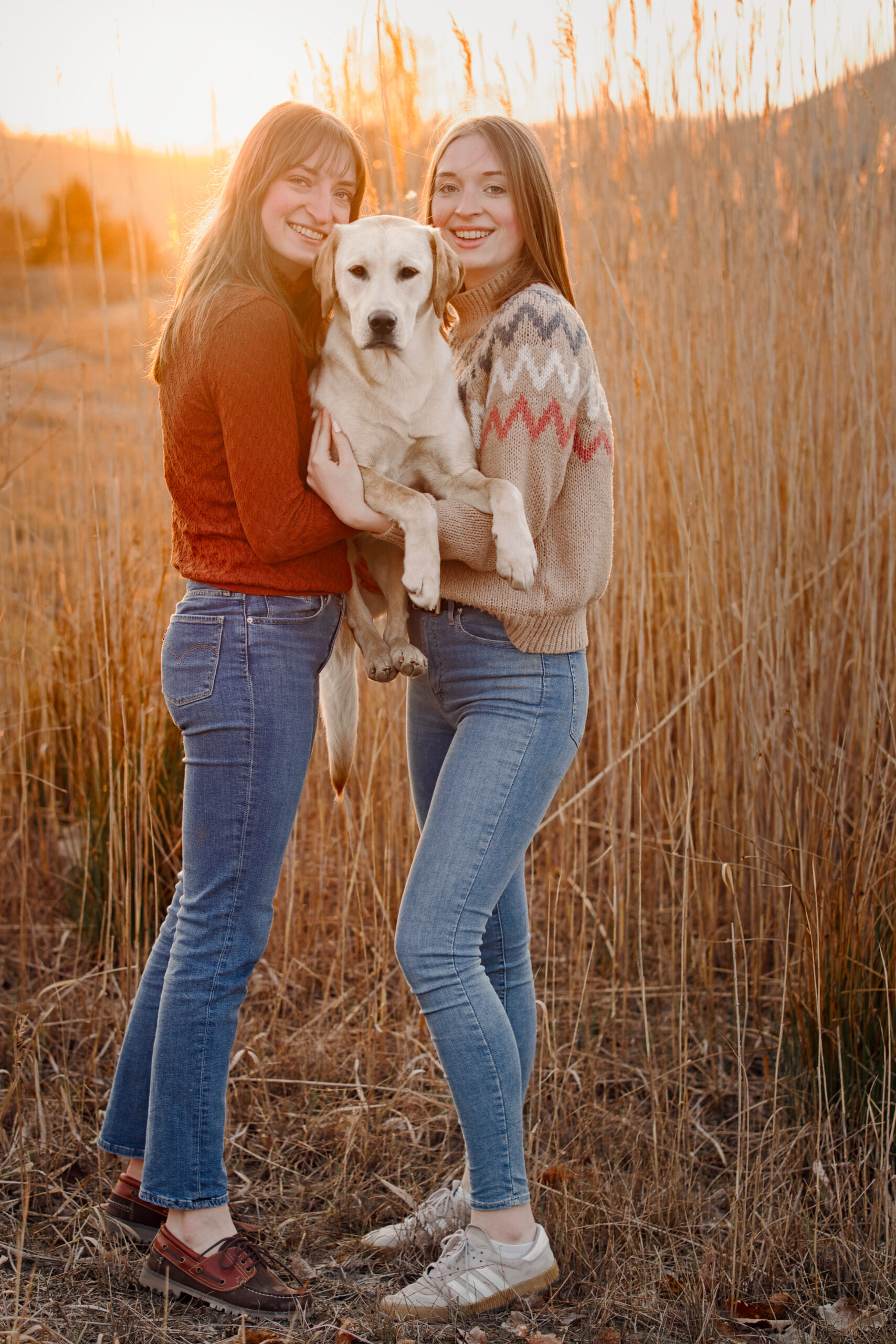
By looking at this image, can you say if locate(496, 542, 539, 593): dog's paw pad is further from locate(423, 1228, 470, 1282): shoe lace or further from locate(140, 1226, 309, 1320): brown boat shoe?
locate(140, 1226, 309, 1320): brown boat shoe

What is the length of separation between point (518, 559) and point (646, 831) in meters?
1.69

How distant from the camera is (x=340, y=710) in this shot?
2158 millimetres

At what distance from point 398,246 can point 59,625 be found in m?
1.89

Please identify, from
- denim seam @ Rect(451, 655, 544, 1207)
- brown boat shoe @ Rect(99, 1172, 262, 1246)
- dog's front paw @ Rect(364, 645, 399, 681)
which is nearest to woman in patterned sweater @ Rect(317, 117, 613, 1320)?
denim seam @ Rect(451, 655, 544, 1207)

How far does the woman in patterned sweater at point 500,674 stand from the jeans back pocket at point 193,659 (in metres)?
0.38

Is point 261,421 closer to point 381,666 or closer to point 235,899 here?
point 381,666

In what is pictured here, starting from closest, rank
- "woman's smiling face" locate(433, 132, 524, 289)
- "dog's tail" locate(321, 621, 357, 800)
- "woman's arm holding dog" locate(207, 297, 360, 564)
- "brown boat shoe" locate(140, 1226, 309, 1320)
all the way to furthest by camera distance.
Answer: "woman's arm holding dog" locate(207, 297, 360, 564), "brown boat shoe" locate(140, 1226, 309, 1320), "woman's smiling face" locate(433, 132, 524, 289), "dog's tail" locate(321, 621, 357, 800)

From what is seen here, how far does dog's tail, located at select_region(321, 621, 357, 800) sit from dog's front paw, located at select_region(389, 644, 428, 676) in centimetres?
32

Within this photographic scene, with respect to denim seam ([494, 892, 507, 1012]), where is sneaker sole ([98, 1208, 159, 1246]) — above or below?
below

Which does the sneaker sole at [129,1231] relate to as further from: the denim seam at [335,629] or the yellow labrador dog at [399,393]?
the denim seam at [335,629]

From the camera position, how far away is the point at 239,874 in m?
1.62

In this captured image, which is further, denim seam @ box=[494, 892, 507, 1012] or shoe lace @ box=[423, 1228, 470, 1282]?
denim seam @ box=[494, 892, 507, 1012]

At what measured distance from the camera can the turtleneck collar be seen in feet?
5.94

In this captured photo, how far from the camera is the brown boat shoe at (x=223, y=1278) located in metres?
1.64
